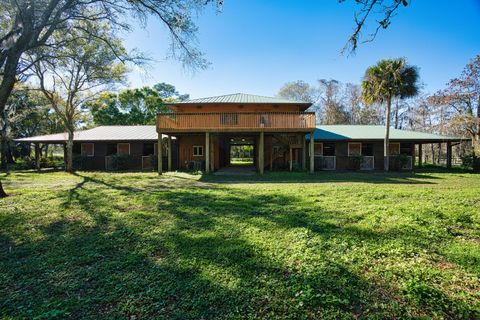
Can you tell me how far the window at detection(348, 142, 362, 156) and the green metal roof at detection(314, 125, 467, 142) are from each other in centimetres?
73

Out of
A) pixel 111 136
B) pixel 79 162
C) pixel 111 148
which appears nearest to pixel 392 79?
pixel 111 136

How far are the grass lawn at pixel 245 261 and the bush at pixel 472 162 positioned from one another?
14.5m

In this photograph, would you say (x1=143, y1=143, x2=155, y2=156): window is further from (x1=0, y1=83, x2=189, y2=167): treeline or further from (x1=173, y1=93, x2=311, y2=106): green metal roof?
(x1=0, y1=83, x2=189, y2=167): treeline

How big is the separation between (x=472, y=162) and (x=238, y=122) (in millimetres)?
17207

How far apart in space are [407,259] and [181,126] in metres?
13.2

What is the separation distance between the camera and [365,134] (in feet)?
62.5

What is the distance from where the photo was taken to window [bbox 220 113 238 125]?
575 inches

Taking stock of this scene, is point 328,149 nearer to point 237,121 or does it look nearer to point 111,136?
point 237,121

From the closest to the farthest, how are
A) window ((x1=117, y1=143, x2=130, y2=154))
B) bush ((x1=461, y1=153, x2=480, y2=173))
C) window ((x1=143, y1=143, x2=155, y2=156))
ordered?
bush ((x1=461, y1=153, x2=480, y2=173)) → window ((x1=143, y1=143, x2=155, y2=156)) → window ((x1=117, y1=143, x2=130, y2=154))

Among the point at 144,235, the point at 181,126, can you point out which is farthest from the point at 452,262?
the point at 181,126

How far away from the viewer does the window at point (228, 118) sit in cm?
1461

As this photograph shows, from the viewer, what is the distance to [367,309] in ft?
8.28

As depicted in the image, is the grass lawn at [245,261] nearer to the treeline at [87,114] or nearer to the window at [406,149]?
the window at [406,149]

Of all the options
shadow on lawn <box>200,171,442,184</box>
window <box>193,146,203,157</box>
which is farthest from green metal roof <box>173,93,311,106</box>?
shadow on lawn <box>200,171,442,184</box>
